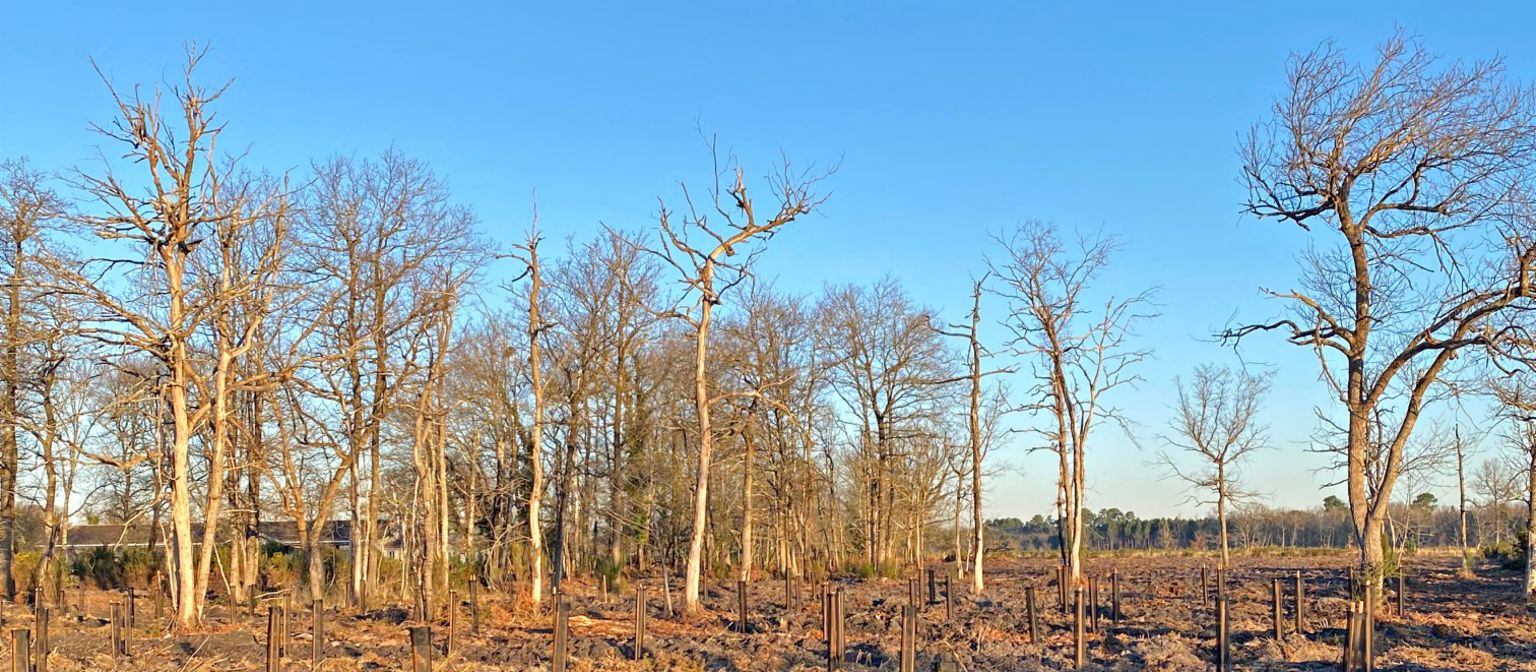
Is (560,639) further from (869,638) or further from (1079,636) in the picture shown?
(1079,636)

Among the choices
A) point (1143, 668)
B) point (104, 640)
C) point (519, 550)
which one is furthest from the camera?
point (519, 550)

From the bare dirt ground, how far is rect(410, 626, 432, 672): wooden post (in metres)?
0.87

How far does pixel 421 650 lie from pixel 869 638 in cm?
610

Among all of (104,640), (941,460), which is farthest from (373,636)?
(941,460)

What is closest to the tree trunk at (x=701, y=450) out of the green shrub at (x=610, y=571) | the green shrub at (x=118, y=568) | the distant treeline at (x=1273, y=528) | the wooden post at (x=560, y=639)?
the wooden post at (x=560, y=639)

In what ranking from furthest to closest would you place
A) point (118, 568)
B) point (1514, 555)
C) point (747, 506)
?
point (747, 506), point (118, 568), point (1514, 555)

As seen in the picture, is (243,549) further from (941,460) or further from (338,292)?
(941,460)

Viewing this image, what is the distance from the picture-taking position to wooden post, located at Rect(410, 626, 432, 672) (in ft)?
37.5

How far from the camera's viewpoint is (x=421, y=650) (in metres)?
11.6

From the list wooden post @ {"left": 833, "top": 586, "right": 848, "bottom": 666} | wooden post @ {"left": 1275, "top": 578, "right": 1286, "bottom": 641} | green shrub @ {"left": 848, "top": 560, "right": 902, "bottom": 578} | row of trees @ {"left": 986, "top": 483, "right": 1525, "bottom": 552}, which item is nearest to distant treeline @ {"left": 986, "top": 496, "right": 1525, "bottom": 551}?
row of trees @ {"left": 986, "top": 483, "right": 1525, "bottom": 552}

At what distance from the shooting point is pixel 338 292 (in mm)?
22188

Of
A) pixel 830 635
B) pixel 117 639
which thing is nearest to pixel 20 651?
pixel 117 639

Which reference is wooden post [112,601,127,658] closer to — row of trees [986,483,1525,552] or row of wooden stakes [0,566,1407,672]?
row of wooden stakes [0,566,1407,672]

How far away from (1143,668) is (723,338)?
21.6 m
